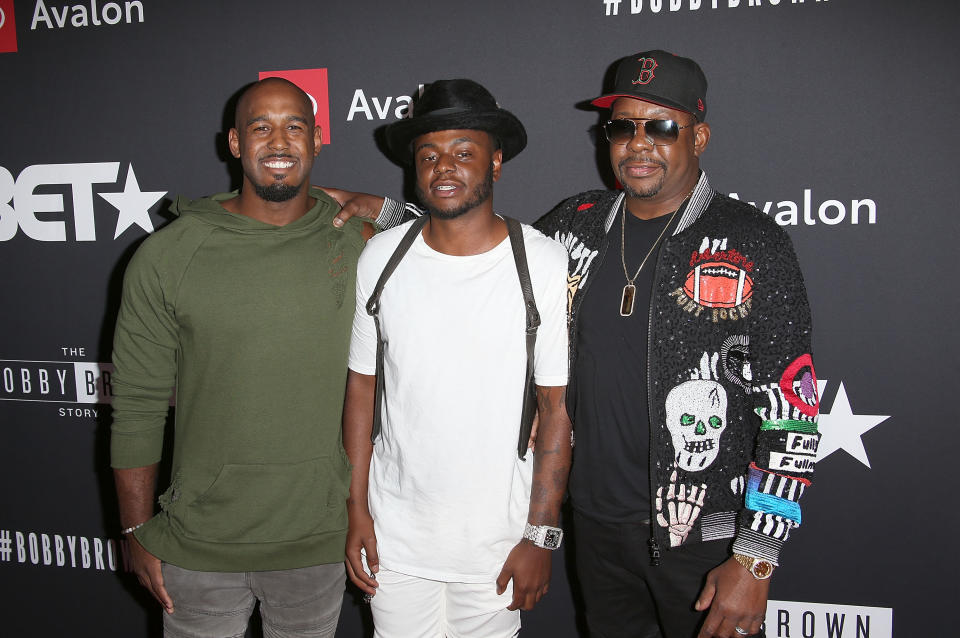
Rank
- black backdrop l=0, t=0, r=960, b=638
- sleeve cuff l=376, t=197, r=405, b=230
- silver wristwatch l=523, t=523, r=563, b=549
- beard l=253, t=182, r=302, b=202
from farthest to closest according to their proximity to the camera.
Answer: black backdrop l=0, t=0, r=960, b=638 < sleeve cuff l=376, t=197, r=405, b=230 < beard l=253, t=182, r=302, b=202 < silver wristwatch l=523, t=523, r=563, b=549

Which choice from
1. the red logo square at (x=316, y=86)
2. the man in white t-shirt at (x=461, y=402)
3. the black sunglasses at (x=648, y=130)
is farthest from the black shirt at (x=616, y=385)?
the red logo square at (x=316, y=86)

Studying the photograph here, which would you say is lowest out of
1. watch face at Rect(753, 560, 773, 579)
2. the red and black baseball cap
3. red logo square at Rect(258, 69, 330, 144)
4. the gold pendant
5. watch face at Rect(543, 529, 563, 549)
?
watch face at Rect(753, 560, 773, 579)

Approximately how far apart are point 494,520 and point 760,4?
2.08m

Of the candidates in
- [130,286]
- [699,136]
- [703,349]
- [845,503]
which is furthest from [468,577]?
[845,503]

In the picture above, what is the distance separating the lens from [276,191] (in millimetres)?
1989

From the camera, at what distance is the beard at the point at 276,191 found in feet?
6.52

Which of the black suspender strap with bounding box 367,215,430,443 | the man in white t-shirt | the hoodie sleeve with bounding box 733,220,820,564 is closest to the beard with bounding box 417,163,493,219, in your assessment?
the man in white t-shirt

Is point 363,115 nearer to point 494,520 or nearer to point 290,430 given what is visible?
point 290,430

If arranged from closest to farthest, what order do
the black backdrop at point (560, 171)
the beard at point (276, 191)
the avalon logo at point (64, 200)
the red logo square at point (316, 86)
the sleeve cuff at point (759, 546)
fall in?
1. the sleeve cuff at point (759, 546)
2. the beard at point (276, 191)
3. the black backdrop at point (560, 171)
4. the red logo square at point (316, 86)
5. the avalon logo at point (64, 200)

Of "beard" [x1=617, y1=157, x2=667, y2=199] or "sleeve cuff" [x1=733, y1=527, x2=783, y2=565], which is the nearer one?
"sleeve cuff" [x1=733, y1=527, x2=783, y2=565]

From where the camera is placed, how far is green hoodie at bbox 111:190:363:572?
6.33 feet

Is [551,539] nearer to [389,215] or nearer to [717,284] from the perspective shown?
[717,284]

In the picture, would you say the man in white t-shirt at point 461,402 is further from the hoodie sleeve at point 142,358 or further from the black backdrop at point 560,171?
the black backdrop at point 560,171

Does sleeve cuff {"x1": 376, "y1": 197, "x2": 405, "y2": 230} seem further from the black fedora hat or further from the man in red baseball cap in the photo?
the man in red baseball cap
